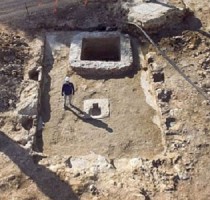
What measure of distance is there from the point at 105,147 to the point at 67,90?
5.80 feet

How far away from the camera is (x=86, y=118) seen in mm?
11352

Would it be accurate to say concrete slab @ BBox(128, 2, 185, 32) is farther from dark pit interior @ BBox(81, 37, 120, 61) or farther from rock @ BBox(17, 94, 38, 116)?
rock @ BBox(17, 94, 38, 116)

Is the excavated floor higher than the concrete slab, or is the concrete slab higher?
the concrete slab

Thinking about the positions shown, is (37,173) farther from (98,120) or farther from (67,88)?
(67,88)

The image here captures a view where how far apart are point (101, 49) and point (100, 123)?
3367mm

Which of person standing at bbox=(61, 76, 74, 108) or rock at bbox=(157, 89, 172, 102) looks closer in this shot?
person standing at bbox=(61, 76, 74, 108)

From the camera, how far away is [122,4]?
14.3m

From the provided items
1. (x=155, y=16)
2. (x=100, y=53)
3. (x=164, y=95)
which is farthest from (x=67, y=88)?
(x=155, y=16)

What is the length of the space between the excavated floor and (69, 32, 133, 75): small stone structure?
10.3 inches

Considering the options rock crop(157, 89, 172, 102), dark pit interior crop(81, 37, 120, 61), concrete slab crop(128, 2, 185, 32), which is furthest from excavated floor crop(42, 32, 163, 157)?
concrete slab crop(128, 2, 185, 32)

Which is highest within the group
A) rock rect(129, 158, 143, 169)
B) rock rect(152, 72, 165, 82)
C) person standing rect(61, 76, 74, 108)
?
person standing rect(61, 76, 74, 108)

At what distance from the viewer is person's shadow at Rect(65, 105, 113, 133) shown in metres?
11.2

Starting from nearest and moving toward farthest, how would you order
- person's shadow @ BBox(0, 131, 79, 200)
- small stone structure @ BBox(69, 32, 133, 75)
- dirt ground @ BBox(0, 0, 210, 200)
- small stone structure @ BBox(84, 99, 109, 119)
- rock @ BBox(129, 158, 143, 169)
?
person's shadow @ BBox(0, 131, 79, 200)
dirt ground @ BBox(0, 0, 210, 200)
rock @ BBox(129, 158, 143, 169)
small stone structure @ BBox(84, 99, 109, 119)
small stone structure @ BBox(69, 32, 133, 75)

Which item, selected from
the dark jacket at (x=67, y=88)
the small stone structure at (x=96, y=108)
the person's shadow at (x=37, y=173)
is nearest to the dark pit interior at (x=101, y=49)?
the small stone structure at (x=96, y=108)
